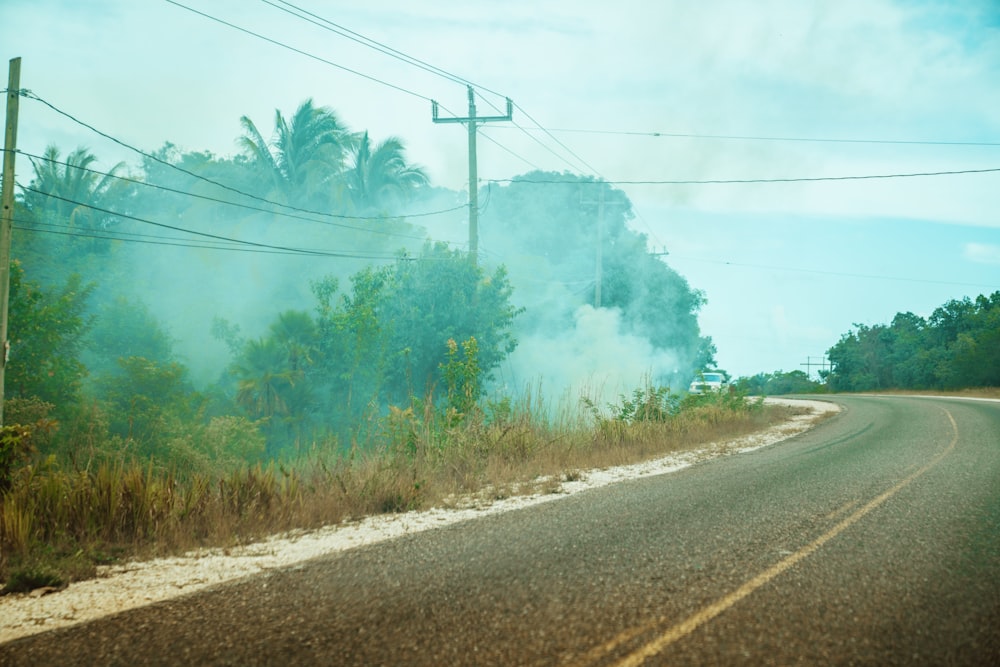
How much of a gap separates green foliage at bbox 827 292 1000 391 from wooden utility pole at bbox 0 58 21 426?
52.4 meters

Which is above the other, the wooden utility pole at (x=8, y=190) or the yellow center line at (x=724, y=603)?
the wooden utility pole at (x=8, y=190)

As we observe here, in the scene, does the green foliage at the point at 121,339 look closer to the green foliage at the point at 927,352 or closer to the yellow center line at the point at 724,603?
the yellow center line at the point at 724,603

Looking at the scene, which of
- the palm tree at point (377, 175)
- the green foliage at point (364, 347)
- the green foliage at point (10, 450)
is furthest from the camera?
the palm tree at point (377, 175)

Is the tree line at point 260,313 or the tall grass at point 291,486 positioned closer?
the tall grass at point 291,486

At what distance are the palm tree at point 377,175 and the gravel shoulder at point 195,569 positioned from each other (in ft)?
98.1

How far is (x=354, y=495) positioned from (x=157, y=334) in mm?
20597

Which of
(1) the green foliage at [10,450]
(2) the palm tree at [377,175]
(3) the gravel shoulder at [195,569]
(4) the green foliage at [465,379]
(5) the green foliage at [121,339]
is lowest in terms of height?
(3) the gravel shoulder at [195,569]

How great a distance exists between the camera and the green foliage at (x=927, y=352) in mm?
49250

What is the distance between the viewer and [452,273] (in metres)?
24.5

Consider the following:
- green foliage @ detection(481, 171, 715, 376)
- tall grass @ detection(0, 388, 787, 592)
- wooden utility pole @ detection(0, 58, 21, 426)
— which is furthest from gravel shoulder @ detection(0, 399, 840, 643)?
green foliage @ detection(481, 171, 715, 376)

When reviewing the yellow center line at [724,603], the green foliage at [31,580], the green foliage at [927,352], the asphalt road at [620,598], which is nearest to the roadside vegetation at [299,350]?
the green foliage at [31,580]

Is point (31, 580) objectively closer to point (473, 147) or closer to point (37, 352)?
point (37, 352)

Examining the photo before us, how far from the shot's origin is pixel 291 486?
8.32 m

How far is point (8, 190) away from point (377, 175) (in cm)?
2517
